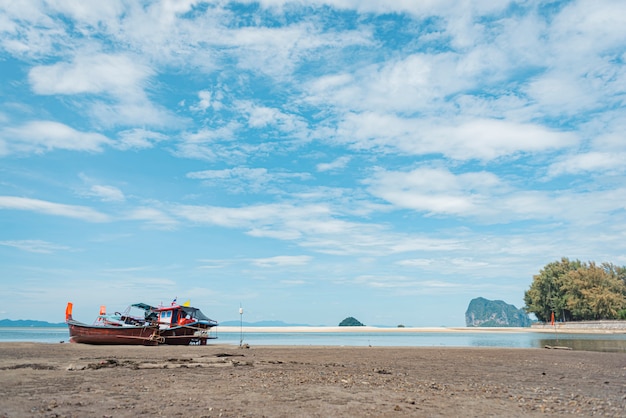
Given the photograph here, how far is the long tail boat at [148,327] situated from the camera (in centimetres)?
4031

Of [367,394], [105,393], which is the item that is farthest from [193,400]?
[367,394]

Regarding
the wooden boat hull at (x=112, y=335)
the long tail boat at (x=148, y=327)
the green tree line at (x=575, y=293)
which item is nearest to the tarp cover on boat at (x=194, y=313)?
the long tail boat at (x=148, y=327)

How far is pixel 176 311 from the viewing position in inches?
1866

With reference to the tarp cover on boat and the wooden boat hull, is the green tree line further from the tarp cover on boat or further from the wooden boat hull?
the wooden boat hull

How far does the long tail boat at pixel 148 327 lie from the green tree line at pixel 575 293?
280 feet

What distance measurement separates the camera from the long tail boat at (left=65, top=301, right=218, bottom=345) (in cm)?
4031

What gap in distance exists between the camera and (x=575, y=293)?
10431 cm

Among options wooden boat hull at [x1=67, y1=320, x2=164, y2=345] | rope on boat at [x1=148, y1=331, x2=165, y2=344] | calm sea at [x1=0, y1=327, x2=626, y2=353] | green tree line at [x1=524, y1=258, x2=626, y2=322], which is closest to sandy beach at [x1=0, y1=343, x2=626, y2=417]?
wooden boat hull at [x1=67, y1=320, x2=164, y2=345]

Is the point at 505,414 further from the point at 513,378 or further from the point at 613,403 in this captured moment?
the point at 513,378

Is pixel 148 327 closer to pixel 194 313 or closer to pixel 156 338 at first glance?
pixel 156 338

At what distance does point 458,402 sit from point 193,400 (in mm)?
6282

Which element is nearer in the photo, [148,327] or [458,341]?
[148,327]

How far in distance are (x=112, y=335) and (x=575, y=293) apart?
97235mm

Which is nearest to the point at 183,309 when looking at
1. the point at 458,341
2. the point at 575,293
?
the point at 458,341
